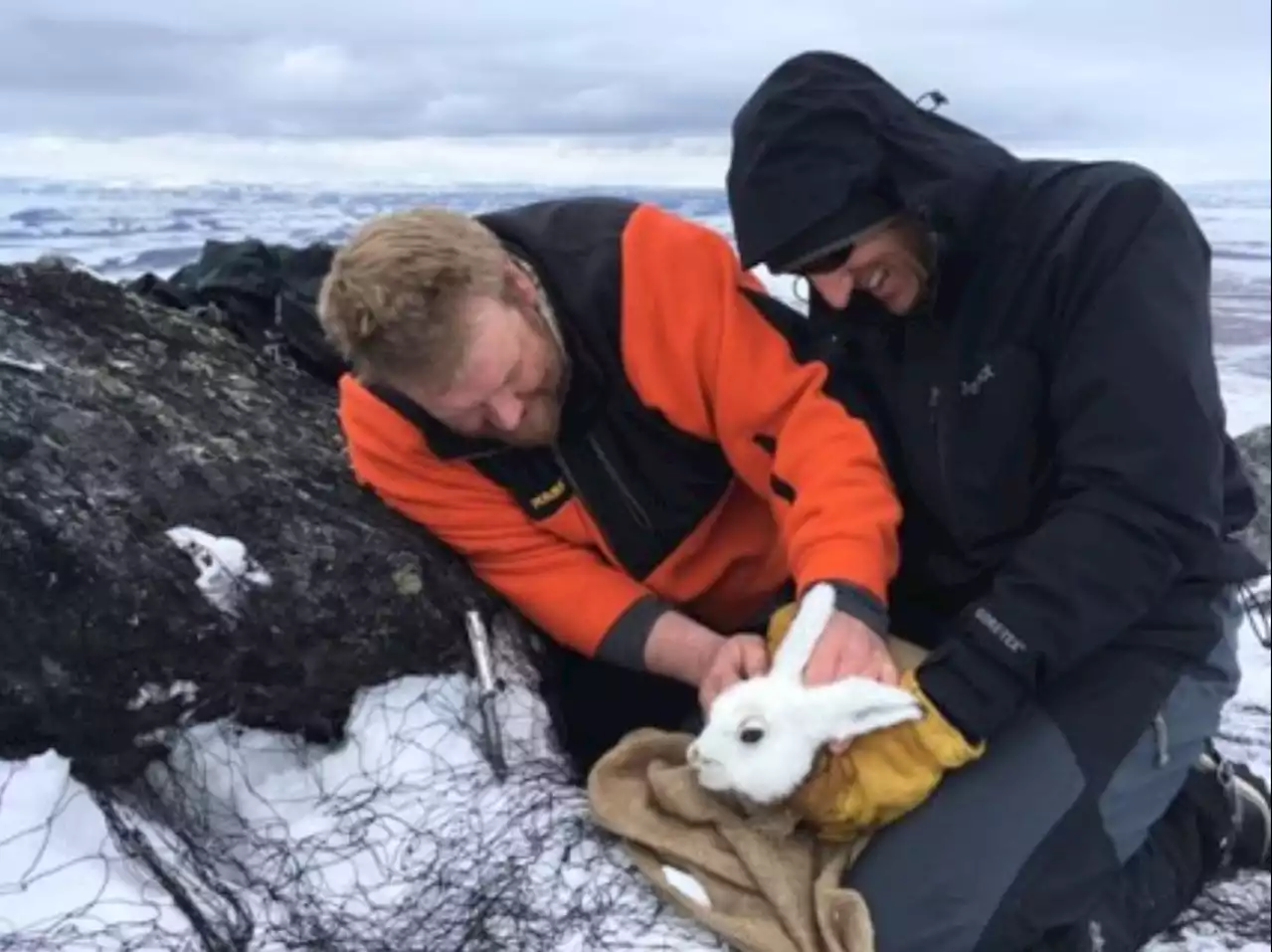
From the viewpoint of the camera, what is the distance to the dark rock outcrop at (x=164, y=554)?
113 inches

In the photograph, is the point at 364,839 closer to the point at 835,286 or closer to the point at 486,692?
the point at 486,692

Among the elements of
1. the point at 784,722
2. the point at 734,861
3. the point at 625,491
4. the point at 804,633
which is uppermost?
the point at 625,491

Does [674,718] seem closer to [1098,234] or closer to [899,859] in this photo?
[899,859]

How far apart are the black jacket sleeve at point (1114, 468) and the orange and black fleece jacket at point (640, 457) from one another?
0.26 m

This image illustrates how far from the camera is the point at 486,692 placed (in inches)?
123

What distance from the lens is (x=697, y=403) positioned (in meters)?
3.16

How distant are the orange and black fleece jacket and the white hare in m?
0.24

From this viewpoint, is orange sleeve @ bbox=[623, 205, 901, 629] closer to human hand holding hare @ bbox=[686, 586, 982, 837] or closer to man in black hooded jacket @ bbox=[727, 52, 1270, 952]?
man in black hooded jacket @ bbox=[727, 52, 1270, 952]

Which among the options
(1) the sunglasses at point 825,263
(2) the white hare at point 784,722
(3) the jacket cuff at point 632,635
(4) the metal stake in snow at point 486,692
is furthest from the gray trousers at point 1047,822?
(1) the sunglasses at point 825,263

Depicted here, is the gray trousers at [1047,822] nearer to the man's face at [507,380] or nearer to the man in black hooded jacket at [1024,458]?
the man in black hooded jacket at [1024,458]

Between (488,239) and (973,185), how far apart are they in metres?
0.89

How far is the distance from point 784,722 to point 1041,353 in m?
0.81

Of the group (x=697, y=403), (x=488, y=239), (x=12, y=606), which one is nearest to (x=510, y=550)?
(x=697, y=403)

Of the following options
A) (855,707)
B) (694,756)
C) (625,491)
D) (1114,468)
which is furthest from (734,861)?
(1114,468)
